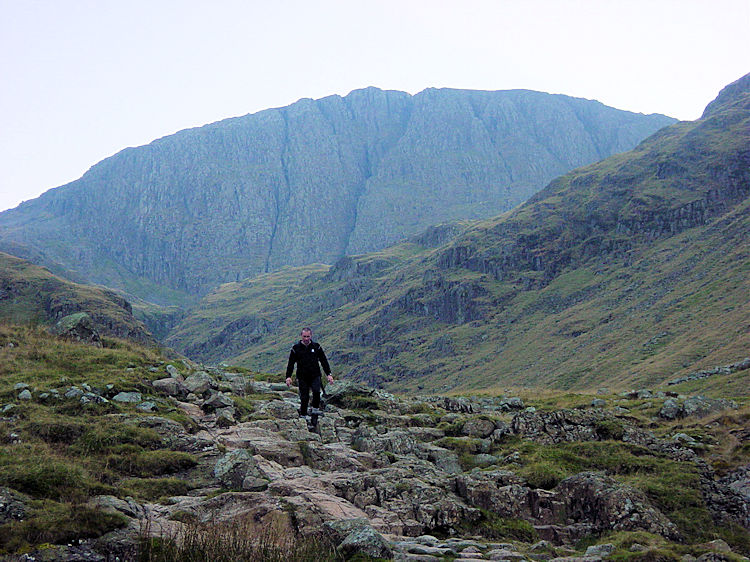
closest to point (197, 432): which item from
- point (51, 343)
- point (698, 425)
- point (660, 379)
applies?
point (51, 343)

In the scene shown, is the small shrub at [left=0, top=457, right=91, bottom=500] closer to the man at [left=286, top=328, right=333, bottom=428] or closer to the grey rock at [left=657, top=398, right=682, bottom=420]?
the man at [left=286, top=328, right=333, bottom=428]

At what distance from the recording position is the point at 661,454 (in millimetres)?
18234

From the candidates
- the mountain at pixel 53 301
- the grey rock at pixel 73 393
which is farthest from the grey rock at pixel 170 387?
the mountain at pixel 53 301

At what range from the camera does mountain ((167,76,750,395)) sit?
85125 millimetres

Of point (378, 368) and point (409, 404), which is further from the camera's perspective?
point (378, 368)

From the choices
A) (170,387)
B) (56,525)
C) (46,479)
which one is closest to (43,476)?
(46,479)

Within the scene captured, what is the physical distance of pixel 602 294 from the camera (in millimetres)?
132750

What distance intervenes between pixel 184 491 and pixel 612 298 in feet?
415

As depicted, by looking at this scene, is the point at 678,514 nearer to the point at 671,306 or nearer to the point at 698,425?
the point at 698,425

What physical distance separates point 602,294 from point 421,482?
427 ft

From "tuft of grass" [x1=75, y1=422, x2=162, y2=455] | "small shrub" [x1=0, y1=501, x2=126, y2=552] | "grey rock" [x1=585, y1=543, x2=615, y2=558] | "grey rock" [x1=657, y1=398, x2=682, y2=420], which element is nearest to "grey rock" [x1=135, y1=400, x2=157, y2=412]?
"tuft of grass" [x1=75, y1=422, x2=162, y2=455]

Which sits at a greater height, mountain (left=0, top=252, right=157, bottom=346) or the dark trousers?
mountain (left=0, top=252, right=157, bottom=346)

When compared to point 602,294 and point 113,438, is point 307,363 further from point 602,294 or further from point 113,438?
point 602,294

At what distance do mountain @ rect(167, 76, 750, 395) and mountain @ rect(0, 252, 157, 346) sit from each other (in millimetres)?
→ 58236
